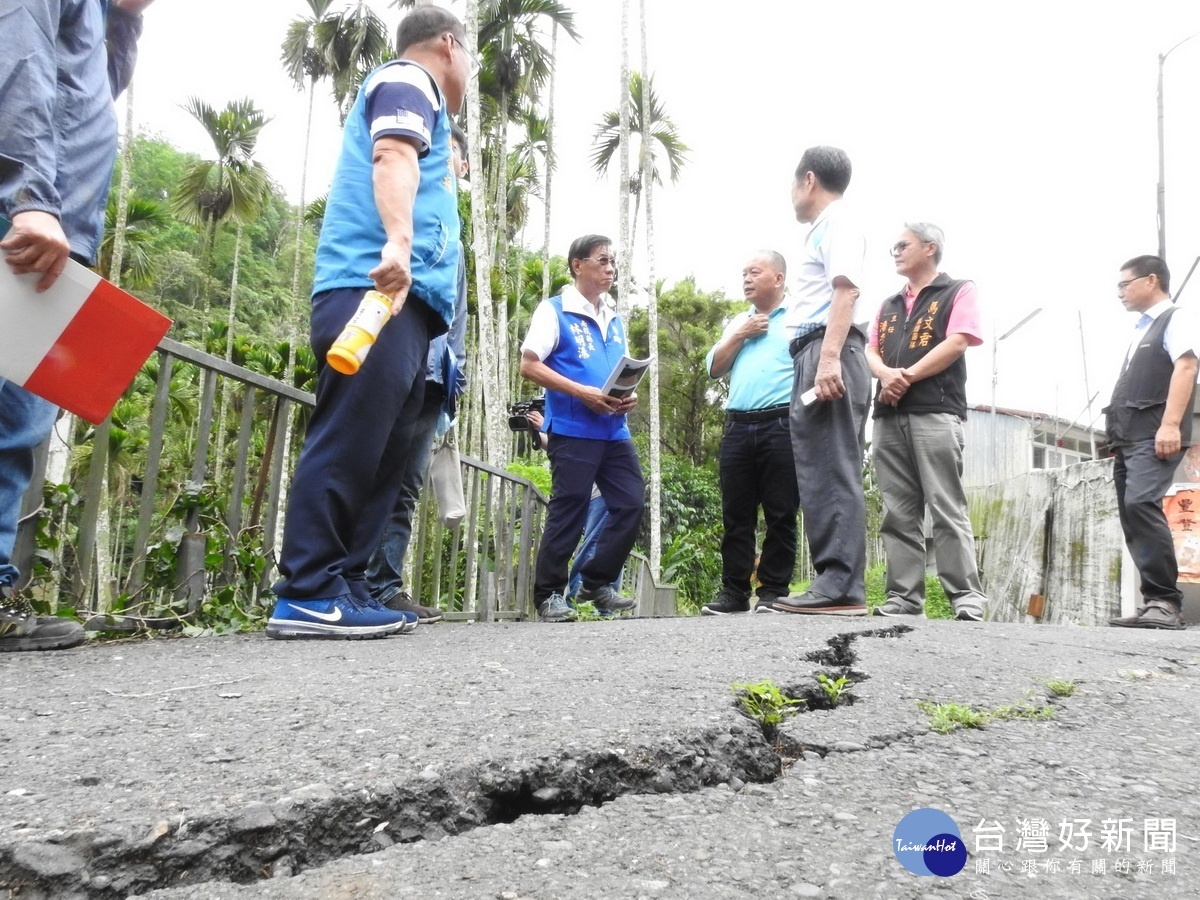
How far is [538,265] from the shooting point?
69.8 ft

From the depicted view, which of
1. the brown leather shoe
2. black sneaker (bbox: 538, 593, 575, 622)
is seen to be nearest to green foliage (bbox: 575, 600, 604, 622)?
black sneaker (bbox: 538, 593, 575, 622)

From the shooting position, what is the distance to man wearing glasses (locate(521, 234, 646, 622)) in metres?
3.90

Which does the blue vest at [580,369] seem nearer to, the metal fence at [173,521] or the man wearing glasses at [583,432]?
the man wearing glasses at [583,432]

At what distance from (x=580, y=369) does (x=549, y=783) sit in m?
3.10

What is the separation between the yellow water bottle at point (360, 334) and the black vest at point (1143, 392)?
153 inches

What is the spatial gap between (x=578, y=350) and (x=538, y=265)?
1767 cm

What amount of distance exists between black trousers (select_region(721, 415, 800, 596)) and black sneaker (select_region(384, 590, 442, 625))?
1.35 meters

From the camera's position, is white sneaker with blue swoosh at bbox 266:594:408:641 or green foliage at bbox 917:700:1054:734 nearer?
green foliage at bbox 917:700:1054:734

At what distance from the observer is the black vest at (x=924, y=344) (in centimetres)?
396

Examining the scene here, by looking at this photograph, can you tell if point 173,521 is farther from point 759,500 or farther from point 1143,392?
point 1143,392

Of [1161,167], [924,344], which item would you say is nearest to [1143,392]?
[924,344]

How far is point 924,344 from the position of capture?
407 centimetres

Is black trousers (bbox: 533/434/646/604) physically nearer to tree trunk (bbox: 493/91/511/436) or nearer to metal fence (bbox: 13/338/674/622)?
metal fence (bbox: 13/338/674/622)

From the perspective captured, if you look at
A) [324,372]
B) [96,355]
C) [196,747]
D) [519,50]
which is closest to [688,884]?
[196,747]
